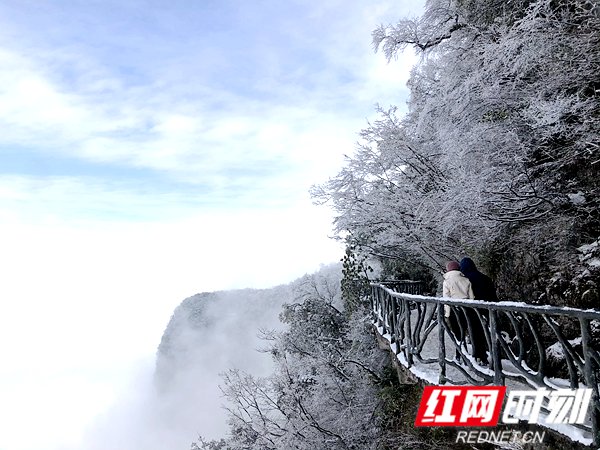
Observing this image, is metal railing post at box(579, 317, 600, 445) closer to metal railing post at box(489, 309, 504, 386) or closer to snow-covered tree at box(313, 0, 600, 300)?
metal railing post at box(489, 309, 504, 386)

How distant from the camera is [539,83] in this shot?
9.06m

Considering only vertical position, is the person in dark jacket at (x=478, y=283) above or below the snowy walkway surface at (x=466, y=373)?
above

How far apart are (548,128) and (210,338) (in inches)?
3490

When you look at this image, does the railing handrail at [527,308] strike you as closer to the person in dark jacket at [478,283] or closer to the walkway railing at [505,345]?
the walkway railing at [505,345]

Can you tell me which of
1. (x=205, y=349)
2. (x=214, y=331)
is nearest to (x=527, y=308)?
(x=214, y=331)

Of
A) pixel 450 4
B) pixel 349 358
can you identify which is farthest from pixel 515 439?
pixel 349 358

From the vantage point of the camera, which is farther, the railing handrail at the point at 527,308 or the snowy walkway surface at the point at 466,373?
the snowy walkway surface at the point at 466,373

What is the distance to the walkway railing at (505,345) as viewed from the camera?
372 cm

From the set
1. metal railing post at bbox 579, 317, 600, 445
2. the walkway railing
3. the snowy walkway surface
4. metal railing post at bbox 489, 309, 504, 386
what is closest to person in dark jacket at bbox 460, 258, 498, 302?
the walkway railing

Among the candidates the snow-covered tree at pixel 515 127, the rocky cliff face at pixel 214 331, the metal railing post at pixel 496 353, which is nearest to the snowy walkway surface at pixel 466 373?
the metal railing post at pixel 496 353

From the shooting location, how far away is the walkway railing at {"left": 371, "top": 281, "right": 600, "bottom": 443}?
372 centimetres

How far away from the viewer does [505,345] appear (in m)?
4.71

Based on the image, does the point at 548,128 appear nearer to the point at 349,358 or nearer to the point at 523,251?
the point at 523,251

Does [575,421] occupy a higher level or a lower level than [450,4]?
lower
